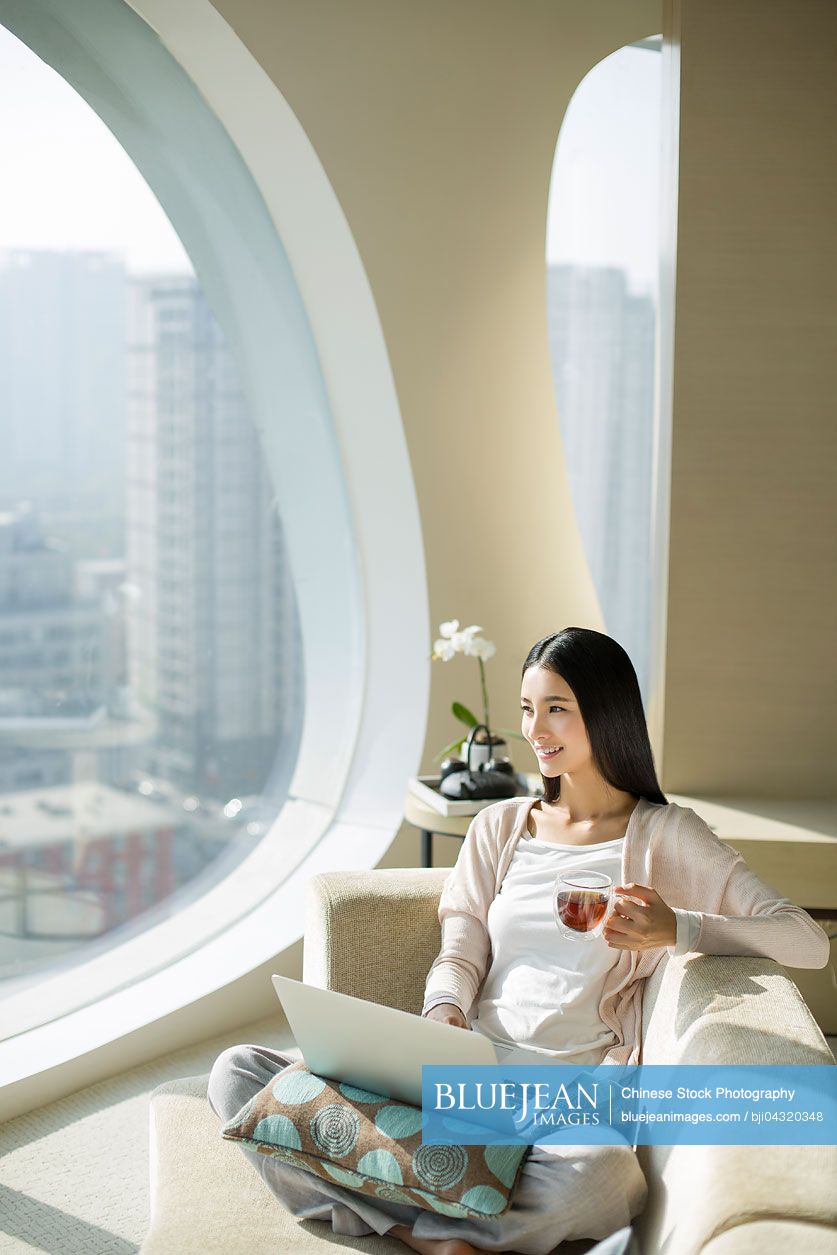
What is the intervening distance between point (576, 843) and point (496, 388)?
1.82 meters

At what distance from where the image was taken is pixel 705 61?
2838 mm

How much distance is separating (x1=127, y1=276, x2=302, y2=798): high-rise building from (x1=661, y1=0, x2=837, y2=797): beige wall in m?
1.44

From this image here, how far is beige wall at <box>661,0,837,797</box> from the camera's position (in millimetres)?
2838

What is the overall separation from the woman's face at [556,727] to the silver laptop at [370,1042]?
561 millimetres

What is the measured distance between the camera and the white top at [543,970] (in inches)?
71.5

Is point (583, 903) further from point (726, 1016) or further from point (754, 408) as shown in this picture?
point (754, 408)

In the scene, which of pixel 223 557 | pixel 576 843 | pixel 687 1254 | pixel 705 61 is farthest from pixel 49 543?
pixel 687 1254

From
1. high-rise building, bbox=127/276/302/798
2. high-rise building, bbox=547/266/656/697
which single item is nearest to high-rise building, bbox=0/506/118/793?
high-rise building, bbox=127/276/302/798

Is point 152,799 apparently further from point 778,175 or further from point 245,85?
point 778,175

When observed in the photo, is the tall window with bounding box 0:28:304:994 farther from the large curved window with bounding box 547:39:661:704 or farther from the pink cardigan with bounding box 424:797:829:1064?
the pink cardigan with bounding box 424:797:829:1064

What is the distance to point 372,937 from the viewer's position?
6.73ft

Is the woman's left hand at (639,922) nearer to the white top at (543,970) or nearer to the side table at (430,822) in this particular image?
the white top at (543,970)

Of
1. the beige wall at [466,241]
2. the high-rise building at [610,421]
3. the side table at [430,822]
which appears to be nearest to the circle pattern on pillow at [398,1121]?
the side table at [430,822]

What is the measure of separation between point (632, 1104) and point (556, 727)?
589 mm
